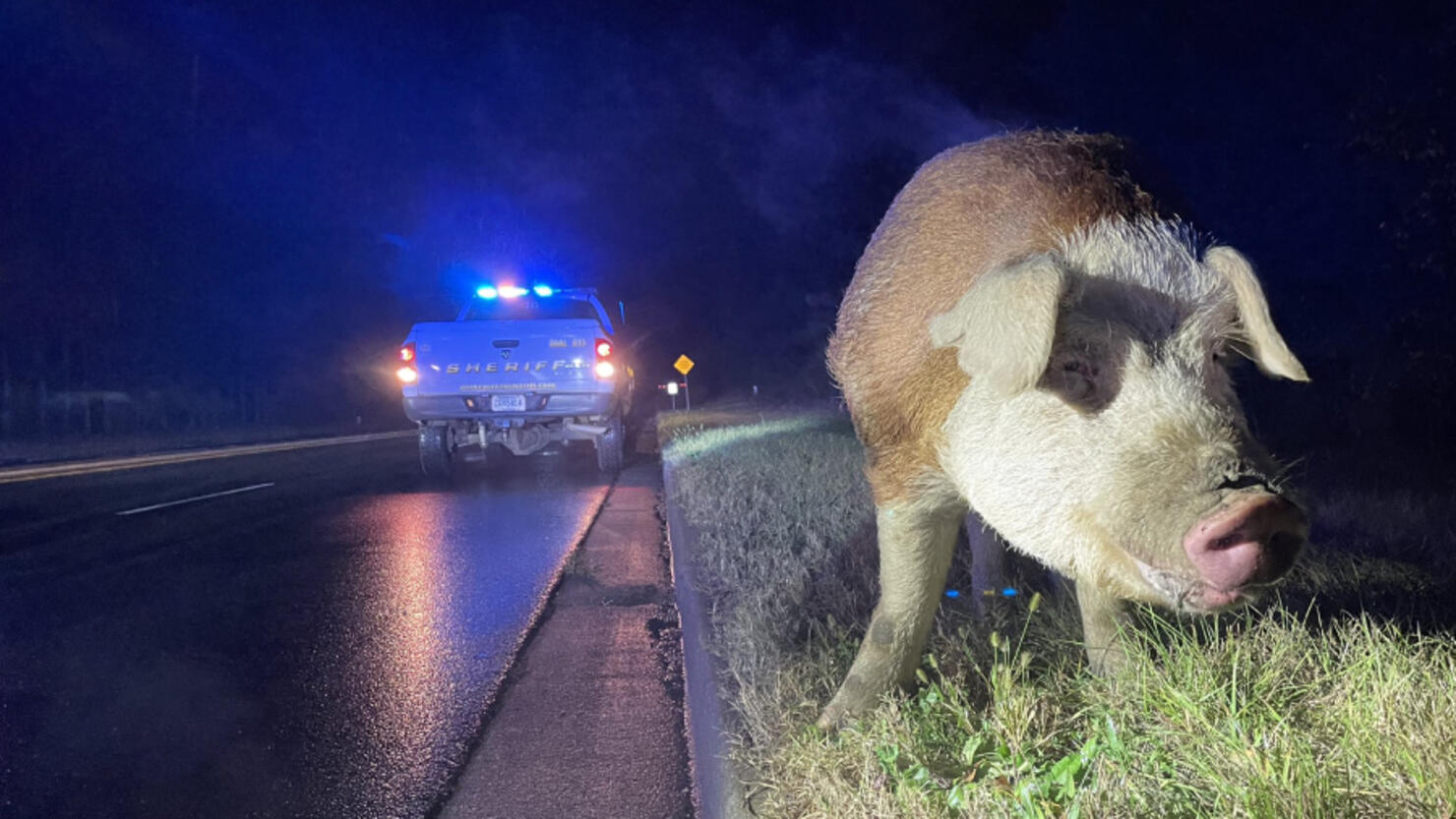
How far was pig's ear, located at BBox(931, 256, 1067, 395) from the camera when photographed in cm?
194

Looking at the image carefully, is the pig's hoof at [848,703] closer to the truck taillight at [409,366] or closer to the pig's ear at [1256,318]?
the pig's ear at [1256,318]

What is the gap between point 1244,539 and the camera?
1640 mm

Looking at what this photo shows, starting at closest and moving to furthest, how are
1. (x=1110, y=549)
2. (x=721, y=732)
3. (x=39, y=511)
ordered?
(x=1110, y=549) < (x=721, y=732) < (x=39, y=511)

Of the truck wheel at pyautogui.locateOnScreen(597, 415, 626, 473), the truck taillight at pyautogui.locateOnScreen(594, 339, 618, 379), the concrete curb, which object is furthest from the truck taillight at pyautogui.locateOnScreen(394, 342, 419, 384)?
the concrete curb

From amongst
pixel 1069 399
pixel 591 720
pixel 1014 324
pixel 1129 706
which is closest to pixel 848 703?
pixel 1129 706

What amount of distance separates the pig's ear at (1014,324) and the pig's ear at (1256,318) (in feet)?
1.69

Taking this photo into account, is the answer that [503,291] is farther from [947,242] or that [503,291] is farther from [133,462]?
[947,242]

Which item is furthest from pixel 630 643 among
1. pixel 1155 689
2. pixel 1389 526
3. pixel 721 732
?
pixel 1389 526

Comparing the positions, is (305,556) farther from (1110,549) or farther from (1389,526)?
(1389,526)

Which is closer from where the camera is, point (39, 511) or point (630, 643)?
point (630, 643)

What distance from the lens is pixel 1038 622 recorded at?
3549mm

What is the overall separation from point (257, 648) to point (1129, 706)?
385cm

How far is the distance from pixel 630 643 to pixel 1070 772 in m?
2.70

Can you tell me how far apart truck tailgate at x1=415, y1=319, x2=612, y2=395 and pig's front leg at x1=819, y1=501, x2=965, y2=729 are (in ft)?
26.2
